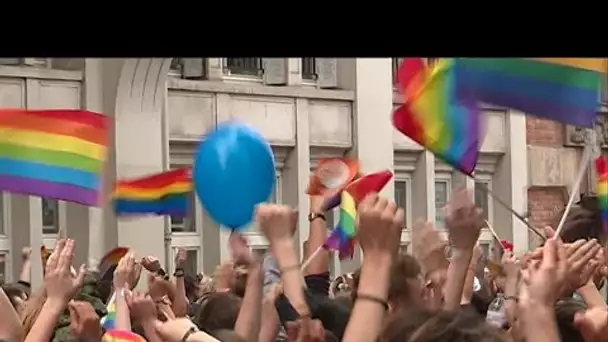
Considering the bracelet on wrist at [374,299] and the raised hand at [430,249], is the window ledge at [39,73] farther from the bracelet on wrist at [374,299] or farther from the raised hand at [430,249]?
the bracelet on wrist at [374,299]

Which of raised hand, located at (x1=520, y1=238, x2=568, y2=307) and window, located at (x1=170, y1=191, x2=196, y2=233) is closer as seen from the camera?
raised hand, located at (x1=520, y1=238, x2=568, y2=307)

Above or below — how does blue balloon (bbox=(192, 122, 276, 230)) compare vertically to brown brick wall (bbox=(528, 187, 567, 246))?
above

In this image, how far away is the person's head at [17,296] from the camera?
4254mm

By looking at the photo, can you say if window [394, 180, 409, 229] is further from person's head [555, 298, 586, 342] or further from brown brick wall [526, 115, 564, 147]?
person's head [555, 298, 586, 342]

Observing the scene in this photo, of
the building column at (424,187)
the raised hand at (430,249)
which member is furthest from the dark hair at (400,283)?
the building column at (424,187)

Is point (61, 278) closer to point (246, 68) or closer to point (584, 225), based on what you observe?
point (584, 225)

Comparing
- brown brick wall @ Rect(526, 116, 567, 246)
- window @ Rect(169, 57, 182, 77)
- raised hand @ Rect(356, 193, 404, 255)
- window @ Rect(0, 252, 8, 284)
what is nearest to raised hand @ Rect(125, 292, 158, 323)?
raised hand @ Rect(356, 193, 404, 255)

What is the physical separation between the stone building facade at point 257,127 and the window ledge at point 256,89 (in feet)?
0.04

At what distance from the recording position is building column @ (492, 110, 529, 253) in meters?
14.7

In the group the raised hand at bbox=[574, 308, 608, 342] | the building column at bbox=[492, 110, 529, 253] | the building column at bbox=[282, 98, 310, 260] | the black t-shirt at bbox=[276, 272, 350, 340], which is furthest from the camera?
the building column at bbox=[492, 110, 529, 253]

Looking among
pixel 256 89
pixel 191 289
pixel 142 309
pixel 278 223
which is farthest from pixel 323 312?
pixel 256 89

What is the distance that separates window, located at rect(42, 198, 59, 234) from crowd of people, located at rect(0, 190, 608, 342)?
7188mm

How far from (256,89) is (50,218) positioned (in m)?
2.45

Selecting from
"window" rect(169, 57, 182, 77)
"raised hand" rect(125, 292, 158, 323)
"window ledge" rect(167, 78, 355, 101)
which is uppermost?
"window" rect(169, 57, 182, 77)
